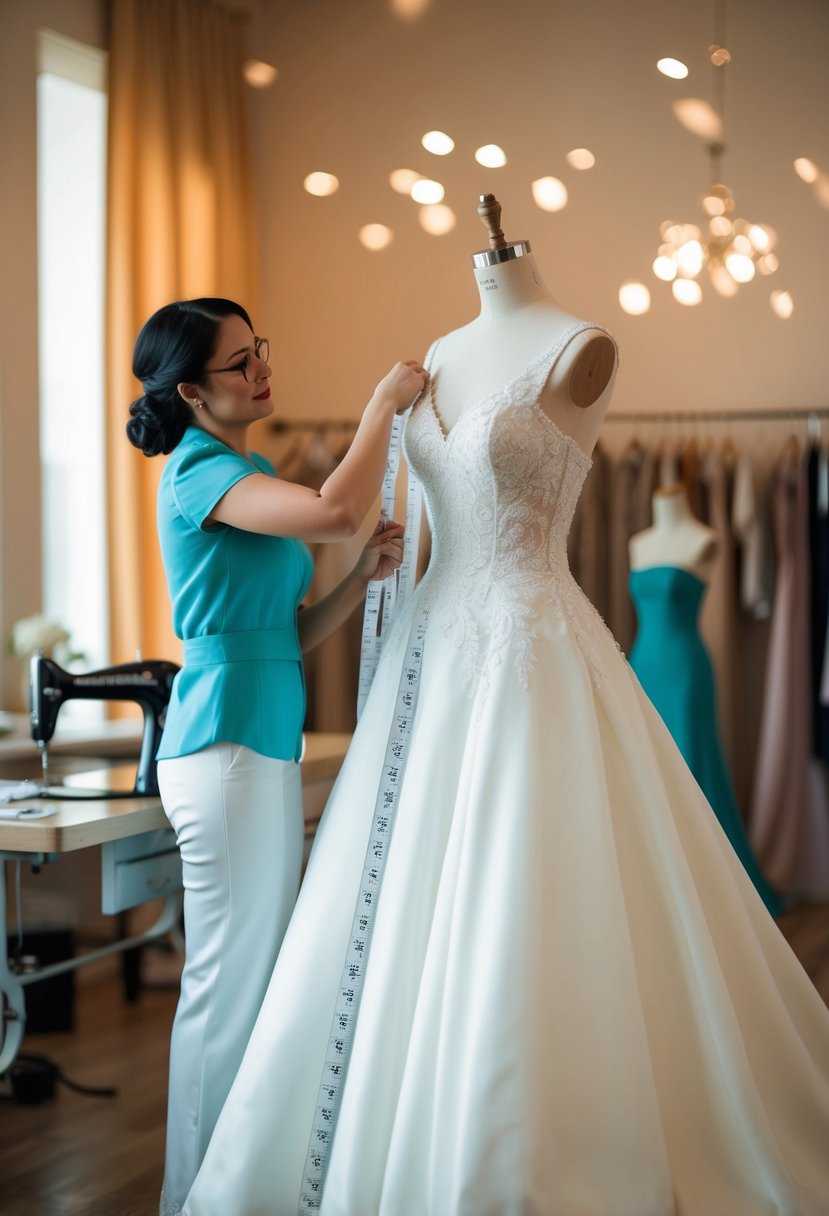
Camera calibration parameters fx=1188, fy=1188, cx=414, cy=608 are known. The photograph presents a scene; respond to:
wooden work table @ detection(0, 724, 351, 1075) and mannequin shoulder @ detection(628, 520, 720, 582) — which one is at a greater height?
mannequin shoulder @ detection(628, 520, 720, 582)

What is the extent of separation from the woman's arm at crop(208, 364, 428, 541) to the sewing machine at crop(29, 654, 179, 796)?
60cm

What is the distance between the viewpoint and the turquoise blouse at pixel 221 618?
Answer: 75.2 inches

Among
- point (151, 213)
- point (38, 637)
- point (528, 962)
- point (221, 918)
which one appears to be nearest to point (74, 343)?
point (151, 213)

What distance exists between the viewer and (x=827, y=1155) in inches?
71.7

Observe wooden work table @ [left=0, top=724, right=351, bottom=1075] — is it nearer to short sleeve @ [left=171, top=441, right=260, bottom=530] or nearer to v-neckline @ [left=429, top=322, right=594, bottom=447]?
short sleeve @ [left=171, top=441, right=260, bottom=530]

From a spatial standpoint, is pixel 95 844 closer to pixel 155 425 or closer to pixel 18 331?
pixel 155 425

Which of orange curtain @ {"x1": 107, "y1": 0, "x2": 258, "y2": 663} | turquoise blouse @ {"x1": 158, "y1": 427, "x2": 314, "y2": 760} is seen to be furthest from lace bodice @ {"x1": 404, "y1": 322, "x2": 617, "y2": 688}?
orange curtain @ {"x1": 107, "y1": 0, "x2": 258, "y2": 663}

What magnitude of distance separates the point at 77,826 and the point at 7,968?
440 mm

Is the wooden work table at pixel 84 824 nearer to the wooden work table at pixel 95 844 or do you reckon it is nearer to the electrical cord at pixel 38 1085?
the wooden work table at pixel 95 844

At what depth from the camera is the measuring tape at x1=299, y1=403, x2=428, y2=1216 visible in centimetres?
175

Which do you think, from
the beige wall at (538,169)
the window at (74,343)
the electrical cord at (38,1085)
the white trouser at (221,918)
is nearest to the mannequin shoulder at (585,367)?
the white trouser at (221,918)

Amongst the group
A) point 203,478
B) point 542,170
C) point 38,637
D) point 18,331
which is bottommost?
point 38,637

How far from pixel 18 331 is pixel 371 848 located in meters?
2.57

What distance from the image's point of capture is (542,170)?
503 cm
